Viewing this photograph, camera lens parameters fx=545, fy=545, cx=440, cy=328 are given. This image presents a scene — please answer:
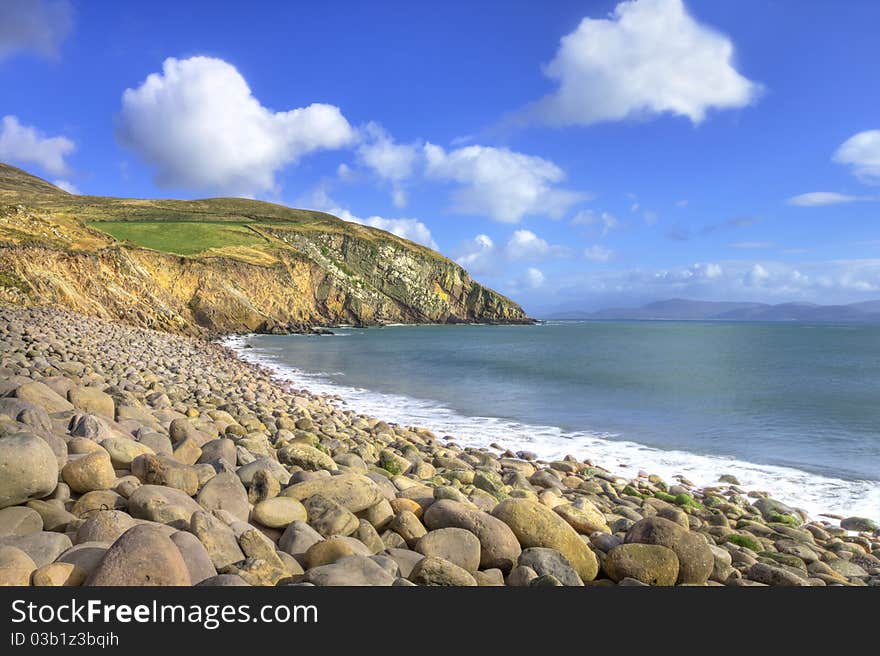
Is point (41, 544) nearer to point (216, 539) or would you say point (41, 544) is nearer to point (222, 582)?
point (216, 539)

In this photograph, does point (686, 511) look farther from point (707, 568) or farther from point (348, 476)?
point (348, 476)

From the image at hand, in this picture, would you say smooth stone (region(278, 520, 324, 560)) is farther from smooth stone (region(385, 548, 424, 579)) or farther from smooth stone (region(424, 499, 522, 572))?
smooth stone (region(424, 499, 522, 572))

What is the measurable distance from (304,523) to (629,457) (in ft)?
38.0

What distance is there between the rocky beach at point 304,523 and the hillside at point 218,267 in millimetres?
27344

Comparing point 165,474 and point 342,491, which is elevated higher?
point 165,474

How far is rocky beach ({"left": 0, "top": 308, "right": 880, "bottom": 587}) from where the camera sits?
399 cm

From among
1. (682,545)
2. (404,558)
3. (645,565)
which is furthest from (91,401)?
(682,545)

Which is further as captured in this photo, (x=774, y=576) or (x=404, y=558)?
(x=774, y=576)

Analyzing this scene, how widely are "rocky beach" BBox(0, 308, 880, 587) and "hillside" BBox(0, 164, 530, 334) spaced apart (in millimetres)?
27344

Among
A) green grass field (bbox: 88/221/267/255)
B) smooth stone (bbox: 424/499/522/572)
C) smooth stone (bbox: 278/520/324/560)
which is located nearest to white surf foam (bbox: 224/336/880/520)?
smooth stone (bbox: 424/499/522/572)

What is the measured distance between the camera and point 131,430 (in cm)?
726

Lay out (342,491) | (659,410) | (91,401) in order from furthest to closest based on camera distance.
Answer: (659,410) < (91,401) < (342,491)

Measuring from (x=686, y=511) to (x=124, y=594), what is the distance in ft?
30.3

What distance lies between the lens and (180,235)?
3253 inches
